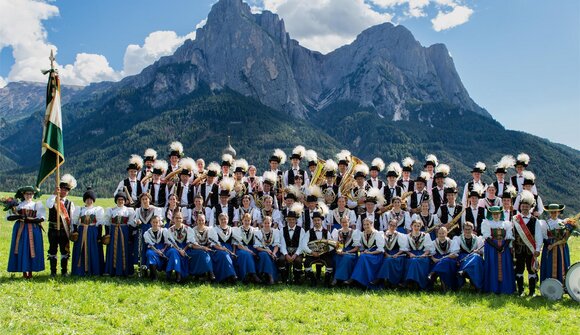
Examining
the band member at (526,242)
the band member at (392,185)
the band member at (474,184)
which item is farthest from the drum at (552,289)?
the band member at (392,185)

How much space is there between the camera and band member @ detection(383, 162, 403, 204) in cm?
1306

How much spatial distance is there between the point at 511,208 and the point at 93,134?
642 feet

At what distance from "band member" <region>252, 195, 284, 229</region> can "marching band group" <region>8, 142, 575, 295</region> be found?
0.03m

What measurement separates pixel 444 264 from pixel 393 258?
1077 millimetres

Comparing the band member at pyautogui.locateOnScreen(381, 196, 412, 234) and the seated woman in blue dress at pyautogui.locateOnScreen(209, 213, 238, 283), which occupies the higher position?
the band member at pyautogui.locateOnScreen(381, 196, 412, 234)

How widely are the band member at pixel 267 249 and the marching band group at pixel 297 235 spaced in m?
0.02

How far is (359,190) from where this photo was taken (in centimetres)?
1310

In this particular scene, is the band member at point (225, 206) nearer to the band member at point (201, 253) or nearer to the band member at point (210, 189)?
the band member at point (210, 189)

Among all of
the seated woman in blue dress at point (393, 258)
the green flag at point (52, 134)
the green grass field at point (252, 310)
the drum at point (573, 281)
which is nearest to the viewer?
the green grass field at point (252, 310)

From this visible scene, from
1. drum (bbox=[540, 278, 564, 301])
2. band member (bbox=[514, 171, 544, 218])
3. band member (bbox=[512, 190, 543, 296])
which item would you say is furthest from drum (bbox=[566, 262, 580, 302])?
band member (bbox=[514, 171, 544, 218])

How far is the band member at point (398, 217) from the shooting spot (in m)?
12.0

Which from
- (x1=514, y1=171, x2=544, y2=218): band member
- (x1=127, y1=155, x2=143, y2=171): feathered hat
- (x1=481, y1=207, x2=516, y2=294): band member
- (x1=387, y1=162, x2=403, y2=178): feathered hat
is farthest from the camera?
(x1=387, y1=162, x2=403, y2=178): feathered hat

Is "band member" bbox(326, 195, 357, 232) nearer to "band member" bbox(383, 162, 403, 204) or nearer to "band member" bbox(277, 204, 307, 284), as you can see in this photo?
"band member" bbox(277, 204, 307, 284)

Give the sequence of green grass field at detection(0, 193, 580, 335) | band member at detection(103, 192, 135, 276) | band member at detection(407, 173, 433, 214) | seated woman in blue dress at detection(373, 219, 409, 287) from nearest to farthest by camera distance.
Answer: green grass field at detection(0, 193, 580, 335), seated woman in blue dress at detection(373, 219, 409, 287), band member at detection(103, 192, 135, 276), band member at detection(407, 173, 433, 214)
